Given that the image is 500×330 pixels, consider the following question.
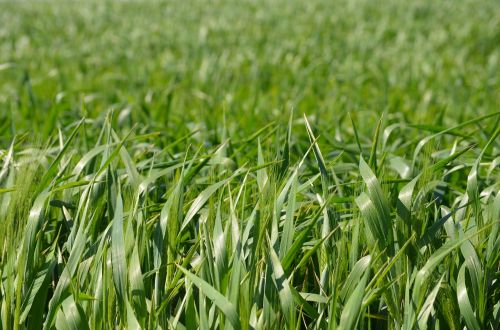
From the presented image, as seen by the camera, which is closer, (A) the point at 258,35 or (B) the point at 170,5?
(A) the point at 258,35

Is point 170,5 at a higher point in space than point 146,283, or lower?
higher

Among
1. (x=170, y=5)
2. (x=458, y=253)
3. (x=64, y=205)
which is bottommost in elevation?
(x=458, y=253)

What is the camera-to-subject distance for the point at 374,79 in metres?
5.57

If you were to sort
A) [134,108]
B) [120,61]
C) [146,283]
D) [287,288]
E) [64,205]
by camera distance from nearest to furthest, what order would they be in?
1. [287,288]
2. [146,283]
3. [64,205]
4. [134,108]
5. [120,61]

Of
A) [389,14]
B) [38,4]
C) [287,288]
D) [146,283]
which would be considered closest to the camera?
[287,288]

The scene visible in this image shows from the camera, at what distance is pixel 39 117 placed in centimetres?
335

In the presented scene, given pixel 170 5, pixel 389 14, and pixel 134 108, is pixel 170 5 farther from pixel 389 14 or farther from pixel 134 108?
pixel 134 108

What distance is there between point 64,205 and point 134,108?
176 centimetres

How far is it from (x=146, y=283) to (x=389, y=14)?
906cm

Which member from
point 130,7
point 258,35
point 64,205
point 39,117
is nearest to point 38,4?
point 130,7

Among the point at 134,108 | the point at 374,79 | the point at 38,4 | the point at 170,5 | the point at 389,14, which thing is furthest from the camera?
the point at 38,4

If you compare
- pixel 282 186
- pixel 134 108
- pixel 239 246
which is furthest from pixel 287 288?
pixel 134 108

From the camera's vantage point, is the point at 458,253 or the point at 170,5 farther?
the point at 170,5

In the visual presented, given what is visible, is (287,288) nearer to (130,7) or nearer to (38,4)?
(130,7)
